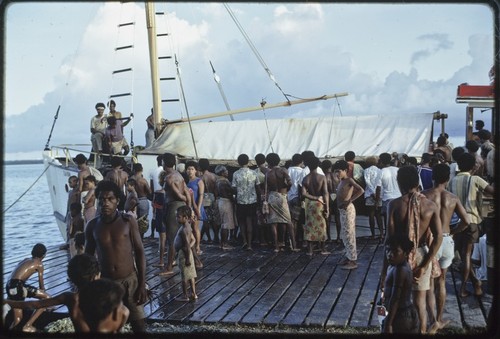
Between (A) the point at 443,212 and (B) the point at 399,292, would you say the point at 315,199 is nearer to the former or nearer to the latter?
(A) the point at 443,212

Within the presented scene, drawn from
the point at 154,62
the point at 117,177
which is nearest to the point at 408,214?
the point at 117,177

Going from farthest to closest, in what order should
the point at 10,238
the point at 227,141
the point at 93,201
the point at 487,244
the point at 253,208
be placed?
the point at 10,238, the point at 227,141, the point at 253,208, the point at 93,201, the point at 487,244

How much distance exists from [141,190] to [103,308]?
20.4 feet

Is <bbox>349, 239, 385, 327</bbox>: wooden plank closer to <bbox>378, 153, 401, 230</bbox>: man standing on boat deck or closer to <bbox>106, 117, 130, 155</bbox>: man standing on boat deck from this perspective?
<bbox>378, 153, 401, 230</bbox>: man standing on boat deck

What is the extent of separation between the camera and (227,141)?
45.4ft

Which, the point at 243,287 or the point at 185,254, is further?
the point at 243,287

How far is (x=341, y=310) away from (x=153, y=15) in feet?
35.7

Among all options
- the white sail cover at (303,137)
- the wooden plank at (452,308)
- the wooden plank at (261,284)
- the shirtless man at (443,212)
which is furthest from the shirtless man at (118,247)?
the white sail cover at (303,137)

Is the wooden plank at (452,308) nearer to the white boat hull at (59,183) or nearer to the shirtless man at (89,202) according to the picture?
the shirtless man at (89,202)

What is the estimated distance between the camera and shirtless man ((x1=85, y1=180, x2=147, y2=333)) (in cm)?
523

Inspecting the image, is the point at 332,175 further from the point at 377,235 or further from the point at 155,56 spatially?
the point at 155,56

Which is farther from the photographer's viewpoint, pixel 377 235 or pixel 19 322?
pixel 377 235

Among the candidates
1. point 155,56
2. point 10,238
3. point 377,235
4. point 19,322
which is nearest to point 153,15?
point 155,56

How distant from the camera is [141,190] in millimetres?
10156
